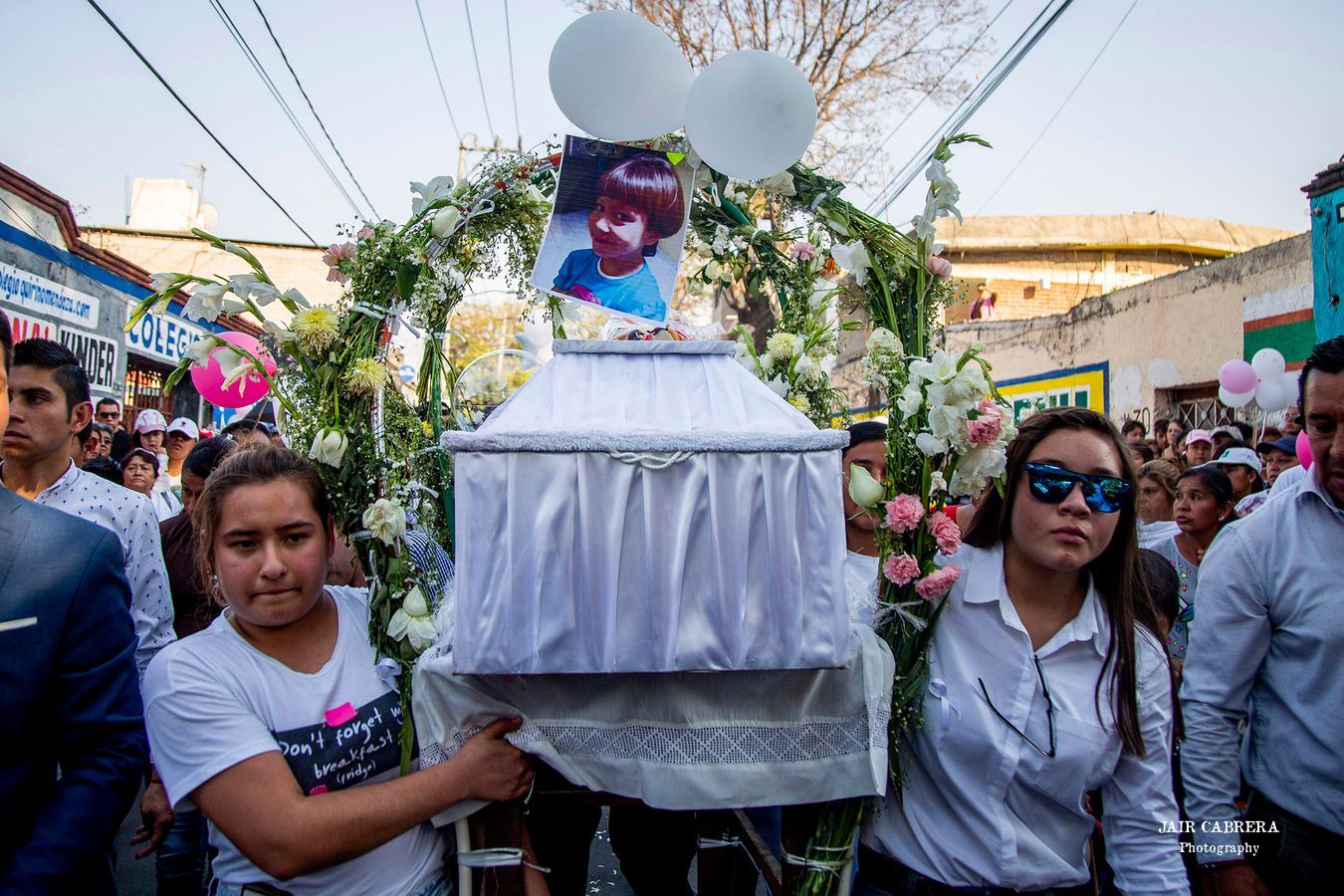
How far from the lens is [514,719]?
1987 millimetres

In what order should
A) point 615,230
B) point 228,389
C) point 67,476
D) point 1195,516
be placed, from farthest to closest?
point 1195,516 < point 228,389 < point 67,476 < point 615,230

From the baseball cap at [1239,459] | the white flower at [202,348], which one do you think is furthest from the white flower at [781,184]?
the baseball cap at [1239,459]

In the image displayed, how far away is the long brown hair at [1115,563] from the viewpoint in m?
1.99

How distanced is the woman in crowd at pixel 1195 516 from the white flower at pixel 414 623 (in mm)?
3496

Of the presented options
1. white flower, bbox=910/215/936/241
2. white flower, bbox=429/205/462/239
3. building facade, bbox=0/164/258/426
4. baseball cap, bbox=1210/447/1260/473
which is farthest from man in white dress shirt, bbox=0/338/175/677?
building facade, bbox=0/164/258/426

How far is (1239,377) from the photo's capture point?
7.98 metres

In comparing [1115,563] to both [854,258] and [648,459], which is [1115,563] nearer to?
[854,258]

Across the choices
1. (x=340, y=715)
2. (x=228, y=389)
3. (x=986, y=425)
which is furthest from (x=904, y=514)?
(x=228, y=389)

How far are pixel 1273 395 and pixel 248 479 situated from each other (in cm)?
843

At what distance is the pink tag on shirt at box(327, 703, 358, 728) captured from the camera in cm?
189

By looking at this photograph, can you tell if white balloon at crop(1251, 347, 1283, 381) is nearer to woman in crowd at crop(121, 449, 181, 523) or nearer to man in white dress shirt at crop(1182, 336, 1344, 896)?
man in white dress shirt at crop(1182, 336, 1344, 896)

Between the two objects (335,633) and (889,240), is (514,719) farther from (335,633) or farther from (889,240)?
(889,240)

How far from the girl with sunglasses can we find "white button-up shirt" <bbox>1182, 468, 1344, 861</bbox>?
0.73ft

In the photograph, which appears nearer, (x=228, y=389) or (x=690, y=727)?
(x=690, y=727)
